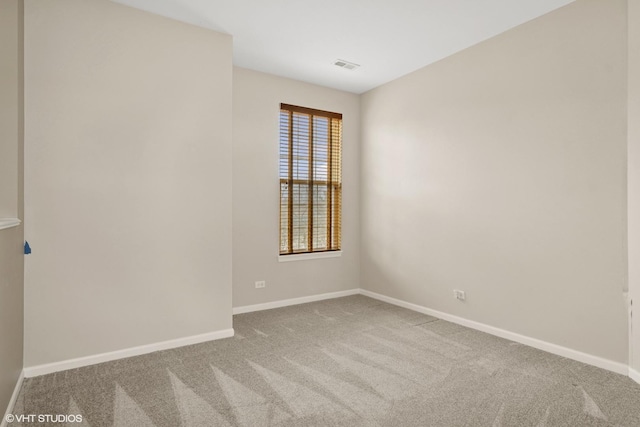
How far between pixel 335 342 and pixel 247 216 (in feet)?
6.10

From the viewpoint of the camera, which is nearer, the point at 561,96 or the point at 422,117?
the point at 561,96

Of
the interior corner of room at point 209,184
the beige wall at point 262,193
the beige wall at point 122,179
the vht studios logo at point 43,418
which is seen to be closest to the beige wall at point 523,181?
the interior corner of room at point 209,184

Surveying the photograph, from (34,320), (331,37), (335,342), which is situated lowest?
(335,342)

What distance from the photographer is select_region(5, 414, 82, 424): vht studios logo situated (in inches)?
82.0

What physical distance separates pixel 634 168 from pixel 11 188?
13.8ft

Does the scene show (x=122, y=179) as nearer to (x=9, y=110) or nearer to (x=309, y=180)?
(x=9, y=110)

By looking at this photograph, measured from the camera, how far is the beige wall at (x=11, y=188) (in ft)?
6.73

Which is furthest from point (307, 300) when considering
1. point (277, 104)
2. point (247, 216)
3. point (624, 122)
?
point (624, 122)

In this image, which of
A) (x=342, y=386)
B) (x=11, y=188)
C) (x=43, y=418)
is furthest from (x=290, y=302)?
(x=11, y=188)

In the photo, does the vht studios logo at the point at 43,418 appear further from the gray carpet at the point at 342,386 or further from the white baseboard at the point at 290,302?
the white baseboard at the point at 290,302

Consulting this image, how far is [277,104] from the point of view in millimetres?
4570

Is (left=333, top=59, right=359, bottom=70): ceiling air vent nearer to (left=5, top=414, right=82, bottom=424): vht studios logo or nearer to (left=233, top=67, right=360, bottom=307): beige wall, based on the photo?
(left=233, top=67, right=360, bottom=307): beige wall

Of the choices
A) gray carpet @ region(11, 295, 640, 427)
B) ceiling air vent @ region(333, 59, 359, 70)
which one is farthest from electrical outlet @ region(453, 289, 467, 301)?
ceiling air vent @ region(333, 59, 359, 70)

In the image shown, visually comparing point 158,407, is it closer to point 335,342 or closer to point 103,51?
point 335,342
